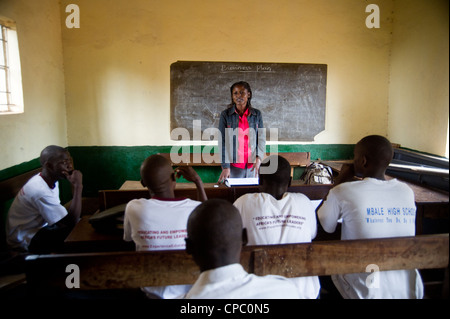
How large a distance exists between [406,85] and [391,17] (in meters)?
1.03

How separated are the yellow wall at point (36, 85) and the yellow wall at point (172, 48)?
26 cm

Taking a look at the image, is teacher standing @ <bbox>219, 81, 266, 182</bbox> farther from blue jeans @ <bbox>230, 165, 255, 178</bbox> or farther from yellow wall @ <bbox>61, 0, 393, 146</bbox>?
yellow wall @ <bbox>61, 0, 393, 146</bbox>

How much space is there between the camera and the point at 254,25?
4594 mm

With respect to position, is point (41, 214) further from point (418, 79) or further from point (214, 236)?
point (418, 79)

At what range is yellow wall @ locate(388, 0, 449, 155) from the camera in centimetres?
371

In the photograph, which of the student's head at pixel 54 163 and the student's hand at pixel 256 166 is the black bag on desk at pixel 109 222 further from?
the student's hand at pixel 256 166

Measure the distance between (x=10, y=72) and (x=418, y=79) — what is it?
176 inches

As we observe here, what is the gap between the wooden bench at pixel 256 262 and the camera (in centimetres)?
127

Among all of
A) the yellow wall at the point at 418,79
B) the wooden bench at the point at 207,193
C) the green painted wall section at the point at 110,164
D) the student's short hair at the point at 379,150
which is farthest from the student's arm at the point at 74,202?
the yellow wall at the point at 418,79

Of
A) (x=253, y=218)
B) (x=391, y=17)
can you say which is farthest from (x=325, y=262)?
(x=391, y=17)

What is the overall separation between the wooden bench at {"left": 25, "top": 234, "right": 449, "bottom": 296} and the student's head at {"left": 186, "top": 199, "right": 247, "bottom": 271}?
317 millimetres

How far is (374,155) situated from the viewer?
1671mm

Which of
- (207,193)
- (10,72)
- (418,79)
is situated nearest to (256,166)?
(207,193)

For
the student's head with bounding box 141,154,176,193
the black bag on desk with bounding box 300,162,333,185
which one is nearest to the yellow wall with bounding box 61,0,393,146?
the black bag on desk with bounding box 300,162,333,185
